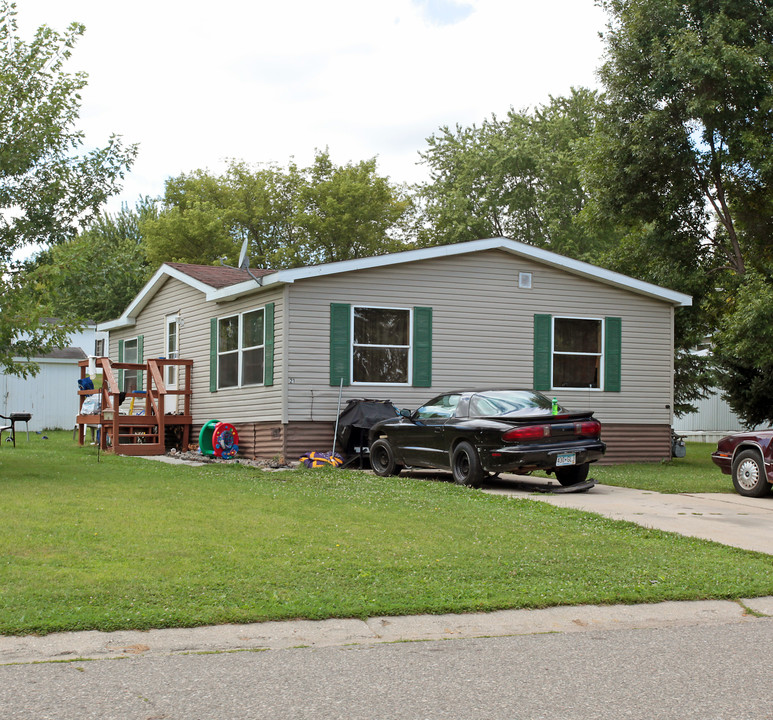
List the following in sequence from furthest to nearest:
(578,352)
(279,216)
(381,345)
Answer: (279,216), (578,352), (381,345)

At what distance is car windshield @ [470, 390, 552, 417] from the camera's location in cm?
1373

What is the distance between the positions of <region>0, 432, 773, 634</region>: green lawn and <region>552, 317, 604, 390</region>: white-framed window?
7538 mm

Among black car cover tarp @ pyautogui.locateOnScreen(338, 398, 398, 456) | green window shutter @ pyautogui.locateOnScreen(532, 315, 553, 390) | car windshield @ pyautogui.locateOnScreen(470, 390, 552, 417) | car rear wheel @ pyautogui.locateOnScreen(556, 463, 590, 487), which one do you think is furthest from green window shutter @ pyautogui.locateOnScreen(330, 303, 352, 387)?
car rear wheel @ pyautogui.locateOnScreen(556, 463, 590, 487)

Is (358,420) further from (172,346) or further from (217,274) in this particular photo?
(172,346)

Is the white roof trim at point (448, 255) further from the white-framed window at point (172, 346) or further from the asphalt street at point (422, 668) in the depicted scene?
the asphalt street at point (422, 668)

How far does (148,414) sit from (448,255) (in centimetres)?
747

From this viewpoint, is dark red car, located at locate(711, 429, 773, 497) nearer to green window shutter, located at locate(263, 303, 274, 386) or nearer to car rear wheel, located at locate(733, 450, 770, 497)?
car rear wheel, located at locate(733, 450, 770, 497)

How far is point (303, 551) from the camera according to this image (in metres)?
7.86

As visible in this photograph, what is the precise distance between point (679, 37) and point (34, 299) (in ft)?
48.0

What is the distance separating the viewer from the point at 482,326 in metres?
18.4

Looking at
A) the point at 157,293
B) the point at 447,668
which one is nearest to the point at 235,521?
the point at 447,668

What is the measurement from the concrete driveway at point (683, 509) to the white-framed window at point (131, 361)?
13.3 m

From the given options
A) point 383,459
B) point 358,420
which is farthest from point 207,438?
point 383,459

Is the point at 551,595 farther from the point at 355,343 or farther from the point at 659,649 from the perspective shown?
the point at 355,343
